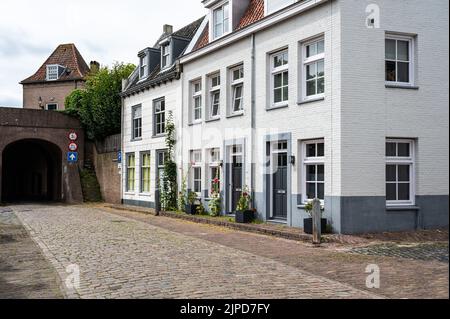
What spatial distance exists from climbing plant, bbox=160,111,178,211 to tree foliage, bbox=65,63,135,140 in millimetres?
9192

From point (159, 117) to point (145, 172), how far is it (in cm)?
325

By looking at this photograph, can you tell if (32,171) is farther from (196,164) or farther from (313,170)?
(313,170)

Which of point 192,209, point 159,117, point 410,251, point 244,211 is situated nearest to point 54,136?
point 159,117

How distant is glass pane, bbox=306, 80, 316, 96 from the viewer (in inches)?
580

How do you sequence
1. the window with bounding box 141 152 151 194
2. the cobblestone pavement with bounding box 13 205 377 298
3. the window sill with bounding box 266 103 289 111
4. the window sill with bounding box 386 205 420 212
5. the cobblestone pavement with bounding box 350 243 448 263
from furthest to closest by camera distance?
the window with bounding box 141 152 151 194, the window sill with bounding box 266 103 289 111, the window sill with bounding box 386 205 420 212, the cobblestone pavement with bounding box 350 243 448 263, the cobblestone pavement with bounding box 13 205 377 298

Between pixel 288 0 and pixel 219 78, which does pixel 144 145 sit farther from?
pixel 288 0

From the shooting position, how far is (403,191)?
14070 millimetres

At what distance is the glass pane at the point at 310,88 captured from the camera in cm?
1474

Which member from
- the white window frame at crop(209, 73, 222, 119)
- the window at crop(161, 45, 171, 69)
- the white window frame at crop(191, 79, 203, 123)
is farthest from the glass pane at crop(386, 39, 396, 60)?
the window at crop(161, 45, 171, 69)

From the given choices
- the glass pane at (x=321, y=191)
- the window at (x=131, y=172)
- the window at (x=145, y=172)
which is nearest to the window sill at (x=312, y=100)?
the glass pane at (x=321, y=191)

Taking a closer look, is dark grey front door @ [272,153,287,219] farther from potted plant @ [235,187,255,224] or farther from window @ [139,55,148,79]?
window @ [139,55,148,79]

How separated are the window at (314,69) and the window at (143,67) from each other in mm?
13623

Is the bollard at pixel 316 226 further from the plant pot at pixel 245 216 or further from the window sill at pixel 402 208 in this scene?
the plant pot at pixel 245 216
